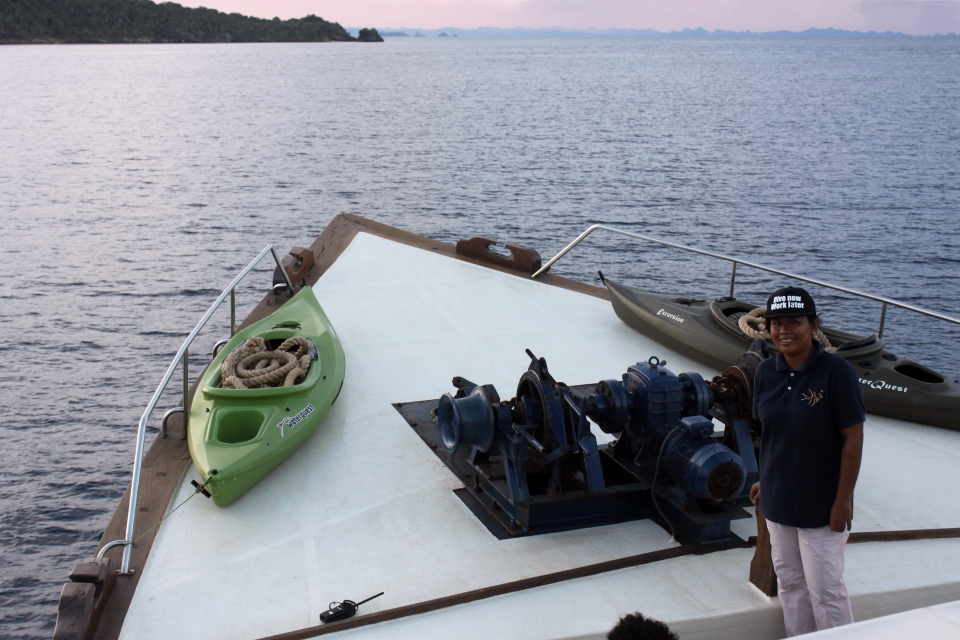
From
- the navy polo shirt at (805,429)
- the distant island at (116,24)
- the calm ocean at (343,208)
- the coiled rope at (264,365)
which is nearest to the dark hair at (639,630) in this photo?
the navy polo shirt at (805,429)

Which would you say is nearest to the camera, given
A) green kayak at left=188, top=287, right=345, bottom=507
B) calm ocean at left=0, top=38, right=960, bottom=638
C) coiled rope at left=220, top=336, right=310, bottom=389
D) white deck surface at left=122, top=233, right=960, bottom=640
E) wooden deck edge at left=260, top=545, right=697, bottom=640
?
wooden deck edge at left=260, top=545, right=697, bottom=640

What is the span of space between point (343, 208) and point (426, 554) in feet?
68.2

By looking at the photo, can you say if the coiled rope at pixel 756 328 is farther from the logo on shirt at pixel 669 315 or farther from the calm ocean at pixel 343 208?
the calm ocean at pixel 343 208

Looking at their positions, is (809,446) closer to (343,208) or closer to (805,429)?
(805,429)

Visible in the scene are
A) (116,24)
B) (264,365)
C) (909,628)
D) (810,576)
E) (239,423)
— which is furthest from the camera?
(116,24)

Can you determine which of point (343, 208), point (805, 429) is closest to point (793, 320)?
point (805, 429)

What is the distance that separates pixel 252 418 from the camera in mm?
6145

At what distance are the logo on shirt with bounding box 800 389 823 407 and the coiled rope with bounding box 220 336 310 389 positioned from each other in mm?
4119

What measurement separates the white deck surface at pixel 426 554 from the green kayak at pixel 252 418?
22 centimetres

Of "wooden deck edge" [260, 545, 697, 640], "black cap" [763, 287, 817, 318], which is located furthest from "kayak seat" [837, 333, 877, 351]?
"black cap" [763, 287, 817, 318]

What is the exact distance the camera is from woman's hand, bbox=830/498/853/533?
3447 millimetres

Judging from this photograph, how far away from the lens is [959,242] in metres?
20.9

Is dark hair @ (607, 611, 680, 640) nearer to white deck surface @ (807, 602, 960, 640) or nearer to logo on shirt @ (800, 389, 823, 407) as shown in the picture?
white deck surface @ (807, 602, 960, 640)

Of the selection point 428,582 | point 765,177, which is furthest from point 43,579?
point 765,177
